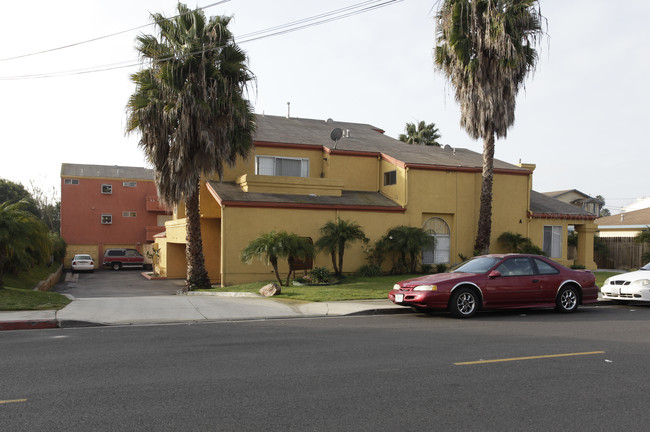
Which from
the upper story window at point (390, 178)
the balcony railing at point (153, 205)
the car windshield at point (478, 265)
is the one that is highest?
the upper story window at point (390, 178)

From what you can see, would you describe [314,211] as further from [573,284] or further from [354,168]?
[573,284]

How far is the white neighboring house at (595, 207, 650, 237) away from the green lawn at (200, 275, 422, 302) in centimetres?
2111

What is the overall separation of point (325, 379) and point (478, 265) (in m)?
7.38

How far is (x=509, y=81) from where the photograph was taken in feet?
72.5

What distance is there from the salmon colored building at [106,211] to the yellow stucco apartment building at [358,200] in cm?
1932

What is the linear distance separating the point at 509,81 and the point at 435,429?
19.9 m

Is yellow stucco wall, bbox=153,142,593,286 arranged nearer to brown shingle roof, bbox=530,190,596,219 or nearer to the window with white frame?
the window with white frame

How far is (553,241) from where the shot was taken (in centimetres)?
2656

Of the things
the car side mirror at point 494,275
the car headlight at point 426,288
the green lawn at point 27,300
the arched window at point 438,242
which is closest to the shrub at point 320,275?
the arched window at point 438,242

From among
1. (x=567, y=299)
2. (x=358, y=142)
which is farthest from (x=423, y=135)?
(x=567, y=299)

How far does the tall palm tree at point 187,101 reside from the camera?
64.8 ft

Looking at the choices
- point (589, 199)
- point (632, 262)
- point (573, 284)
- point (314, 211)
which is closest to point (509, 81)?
point (314, 211)

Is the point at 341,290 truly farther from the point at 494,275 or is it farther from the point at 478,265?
the point at 494,275

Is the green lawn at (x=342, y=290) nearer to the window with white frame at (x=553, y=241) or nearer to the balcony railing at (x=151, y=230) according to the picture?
the window with white frame at (x=553, y=241)
